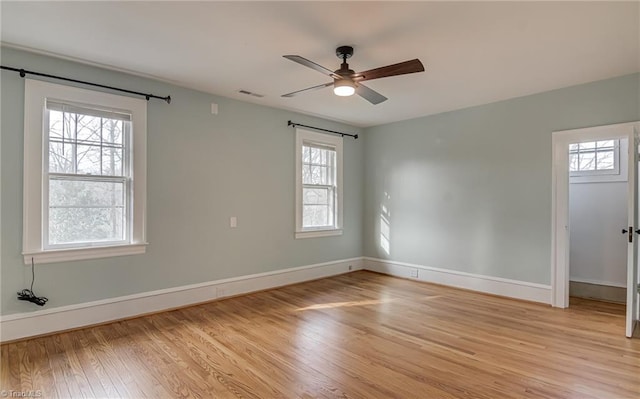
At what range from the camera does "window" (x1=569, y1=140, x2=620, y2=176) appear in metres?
4.46

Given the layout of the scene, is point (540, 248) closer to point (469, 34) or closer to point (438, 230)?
point (438, 230)

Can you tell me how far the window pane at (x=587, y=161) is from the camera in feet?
15.3

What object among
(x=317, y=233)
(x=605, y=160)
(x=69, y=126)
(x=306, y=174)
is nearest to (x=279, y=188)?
(x=306, y=174)

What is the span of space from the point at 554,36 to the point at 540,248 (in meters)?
2.60

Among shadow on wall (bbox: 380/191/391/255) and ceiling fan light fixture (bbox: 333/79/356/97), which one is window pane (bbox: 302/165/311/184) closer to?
shadow on wall (bbox: 380/191/391/255)

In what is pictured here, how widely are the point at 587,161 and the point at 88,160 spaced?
20.6 feet

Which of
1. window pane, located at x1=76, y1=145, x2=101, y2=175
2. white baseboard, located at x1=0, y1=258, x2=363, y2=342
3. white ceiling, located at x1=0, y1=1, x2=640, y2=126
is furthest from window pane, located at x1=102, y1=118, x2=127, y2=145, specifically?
white baseboard, located at x1=0, y1=258, x2=363, y2=342

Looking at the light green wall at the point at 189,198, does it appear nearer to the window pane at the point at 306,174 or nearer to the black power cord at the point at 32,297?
the black power cord at the point at 32,297

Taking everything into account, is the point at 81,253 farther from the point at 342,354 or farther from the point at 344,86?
the point at 344,86

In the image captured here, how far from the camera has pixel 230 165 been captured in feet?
14.8

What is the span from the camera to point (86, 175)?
3377 millimetres

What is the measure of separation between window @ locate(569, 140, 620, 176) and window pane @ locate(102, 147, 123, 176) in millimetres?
5770

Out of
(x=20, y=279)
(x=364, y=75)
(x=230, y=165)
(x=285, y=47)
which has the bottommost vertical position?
(x=20, y=279)

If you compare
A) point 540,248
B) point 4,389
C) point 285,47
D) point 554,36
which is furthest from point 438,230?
point 4,389
